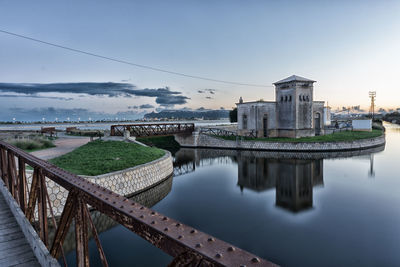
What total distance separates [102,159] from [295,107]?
23806 millimetres

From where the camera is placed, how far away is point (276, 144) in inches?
1032

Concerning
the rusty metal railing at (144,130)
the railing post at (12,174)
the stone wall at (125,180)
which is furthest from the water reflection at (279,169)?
the railing post at (12,174)

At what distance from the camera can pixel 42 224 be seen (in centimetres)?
303

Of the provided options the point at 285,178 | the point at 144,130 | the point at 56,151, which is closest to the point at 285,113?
the point at 285,178

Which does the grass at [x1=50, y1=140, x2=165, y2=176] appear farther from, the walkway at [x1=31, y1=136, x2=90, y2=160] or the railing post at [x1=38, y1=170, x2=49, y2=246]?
the railing post at [x1=38, y1=170, x2=49, y2=246]

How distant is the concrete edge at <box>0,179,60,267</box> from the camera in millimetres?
2581

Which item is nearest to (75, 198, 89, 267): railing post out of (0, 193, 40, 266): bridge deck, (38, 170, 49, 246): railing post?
(38, 170, 49, 246): railing post

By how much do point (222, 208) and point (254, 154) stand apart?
1513 cm

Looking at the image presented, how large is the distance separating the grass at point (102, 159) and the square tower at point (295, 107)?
20.1 m

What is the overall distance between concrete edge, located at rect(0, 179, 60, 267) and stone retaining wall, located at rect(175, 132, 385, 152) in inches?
977

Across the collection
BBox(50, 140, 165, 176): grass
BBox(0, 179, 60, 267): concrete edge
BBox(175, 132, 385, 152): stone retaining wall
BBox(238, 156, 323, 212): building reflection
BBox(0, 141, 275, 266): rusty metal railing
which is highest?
BBox(0, 141, 275, 266): rusty metal railing

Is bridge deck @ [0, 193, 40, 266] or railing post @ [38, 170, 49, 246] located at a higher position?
railing post @ [38, 170, 49, 246]

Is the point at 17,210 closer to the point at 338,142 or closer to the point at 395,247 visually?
the point at 395,247

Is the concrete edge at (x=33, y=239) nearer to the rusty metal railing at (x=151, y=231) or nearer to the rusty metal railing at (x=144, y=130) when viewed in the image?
the rusty metal railing at (x=151, y=231)
